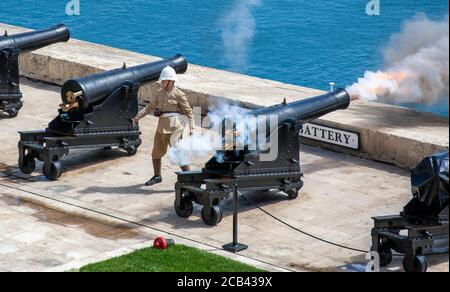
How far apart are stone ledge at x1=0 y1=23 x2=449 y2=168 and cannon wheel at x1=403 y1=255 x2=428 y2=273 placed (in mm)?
3450

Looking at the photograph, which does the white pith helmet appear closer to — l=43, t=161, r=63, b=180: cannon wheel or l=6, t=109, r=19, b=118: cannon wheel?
l=43, t=161, r=63, b=180: cannon wheel

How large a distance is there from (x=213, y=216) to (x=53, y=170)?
2898mm

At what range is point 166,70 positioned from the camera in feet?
58.3

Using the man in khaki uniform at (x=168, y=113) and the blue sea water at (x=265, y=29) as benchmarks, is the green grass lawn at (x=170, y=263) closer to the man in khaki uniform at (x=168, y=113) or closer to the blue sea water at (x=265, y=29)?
the man in khaki uniform at (x=168, y=113)

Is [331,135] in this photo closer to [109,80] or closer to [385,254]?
[109,80]

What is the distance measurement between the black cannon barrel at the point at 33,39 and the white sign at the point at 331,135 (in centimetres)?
466

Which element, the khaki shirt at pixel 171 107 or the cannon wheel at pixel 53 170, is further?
the cannon wheel at pixel 53 170

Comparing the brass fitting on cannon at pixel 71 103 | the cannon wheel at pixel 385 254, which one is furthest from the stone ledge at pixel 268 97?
the cannon wheel at pixel 385 254

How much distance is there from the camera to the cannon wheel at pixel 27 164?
60.3 feet

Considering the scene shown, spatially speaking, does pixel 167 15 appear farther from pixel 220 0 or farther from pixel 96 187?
pixel 96 187

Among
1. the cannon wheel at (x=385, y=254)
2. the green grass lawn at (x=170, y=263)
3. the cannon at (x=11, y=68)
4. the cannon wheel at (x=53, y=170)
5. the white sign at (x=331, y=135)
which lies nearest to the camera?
the green grass lawn at (x=170, y=263)

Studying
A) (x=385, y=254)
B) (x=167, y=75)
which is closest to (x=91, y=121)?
(x=167, y=75)

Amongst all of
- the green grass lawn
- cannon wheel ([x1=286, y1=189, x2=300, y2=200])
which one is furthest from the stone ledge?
the green grass lawn
